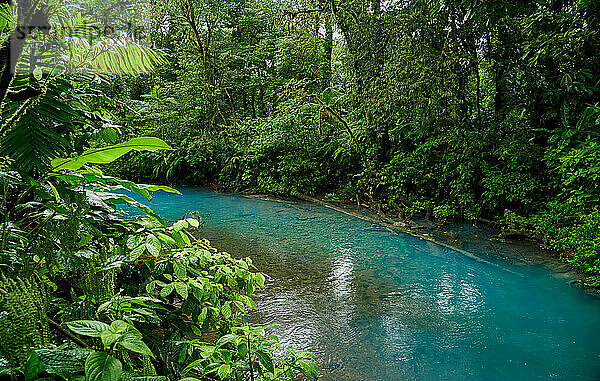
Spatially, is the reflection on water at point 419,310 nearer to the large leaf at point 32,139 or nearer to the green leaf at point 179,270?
the green leaf at point 179,270

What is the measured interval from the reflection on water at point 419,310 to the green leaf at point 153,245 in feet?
4.00

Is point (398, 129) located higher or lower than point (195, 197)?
higher

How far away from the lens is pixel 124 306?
101 centimetres

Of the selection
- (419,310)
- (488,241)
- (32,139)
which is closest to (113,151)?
(32,139)

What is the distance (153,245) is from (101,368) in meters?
0.62

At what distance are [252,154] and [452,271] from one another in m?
6.19

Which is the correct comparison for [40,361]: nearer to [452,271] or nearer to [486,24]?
[452,271]

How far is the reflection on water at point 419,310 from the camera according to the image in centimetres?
210

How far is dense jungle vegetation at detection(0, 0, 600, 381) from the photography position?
1012 millimetres

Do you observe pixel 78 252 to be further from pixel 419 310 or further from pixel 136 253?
pixel 419 310

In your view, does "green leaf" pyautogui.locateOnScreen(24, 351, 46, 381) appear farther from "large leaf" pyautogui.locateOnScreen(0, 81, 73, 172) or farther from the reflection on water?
the reflection on water

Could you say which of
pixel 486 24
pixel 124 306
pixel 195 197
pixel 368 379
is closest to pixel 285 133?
pixel 195 197

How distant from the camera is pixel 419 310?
2.78 m

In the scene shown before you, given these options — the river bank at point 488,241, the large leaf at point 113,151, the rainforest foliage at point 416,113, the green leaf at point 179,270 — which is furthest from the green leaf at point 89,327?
the river bank at point 488,241
